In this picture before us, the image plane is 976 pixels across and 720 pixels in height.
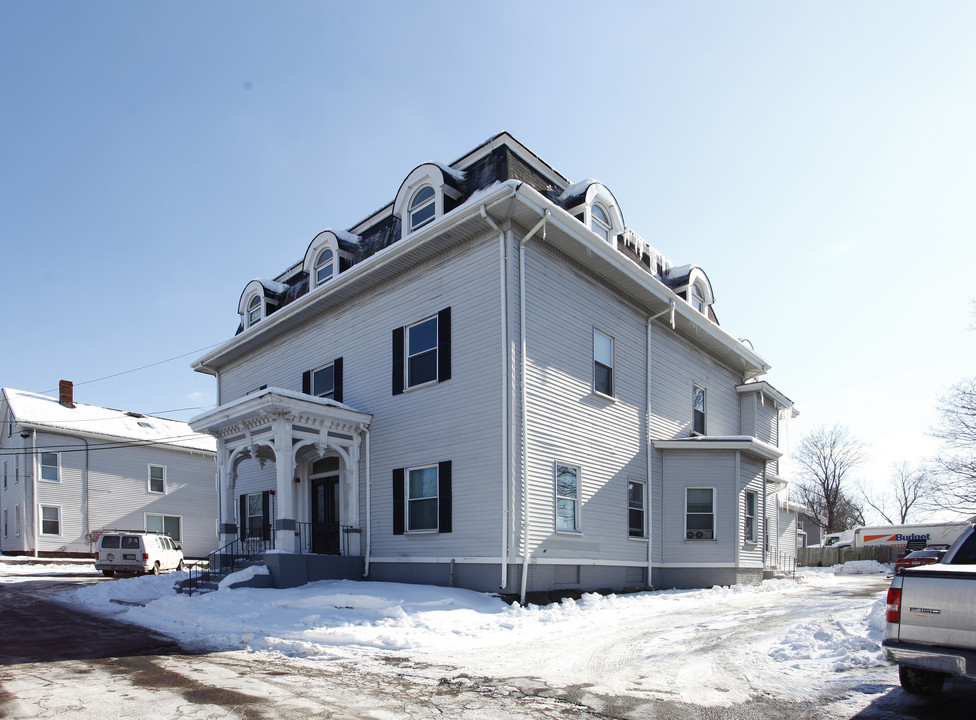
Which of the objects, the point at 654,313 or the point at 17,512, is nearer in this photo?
the point at 654,313

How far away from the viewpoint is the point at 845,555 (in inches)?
1384

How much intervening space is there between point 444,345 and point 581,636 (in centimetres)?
689

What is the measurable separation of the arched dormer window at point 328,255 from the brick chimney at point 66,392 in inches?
893

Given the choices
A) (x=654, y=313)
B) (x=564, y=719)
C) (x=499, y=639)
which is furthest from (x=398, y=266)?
(x=564, y=719)

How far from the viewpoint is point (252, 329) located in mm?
20234

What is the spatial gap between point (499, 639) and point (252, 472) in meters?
13.4

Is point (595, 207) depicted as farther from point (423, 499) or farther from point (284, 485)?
point (284, 485)

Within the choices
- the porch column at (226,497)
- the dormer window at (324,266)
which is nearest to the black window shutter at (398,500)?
the porch column at (226,497)

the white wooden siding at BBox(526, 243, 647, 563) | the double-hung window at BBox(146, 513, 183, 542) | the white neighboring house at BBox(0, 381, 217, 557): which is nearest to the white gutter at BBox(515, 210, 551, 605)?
the white wooden siding at BBox(526, 243, 647, 563)

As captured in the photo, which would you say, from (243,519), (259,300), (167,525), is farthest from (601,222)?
(167,525)

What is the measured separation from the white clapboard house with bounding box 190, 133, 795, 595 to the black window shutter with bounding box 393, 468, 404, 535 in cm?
4

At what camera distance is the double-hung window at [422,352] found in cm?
1480

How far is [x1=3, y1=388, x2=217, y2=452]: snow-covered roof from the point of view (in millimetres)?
31672

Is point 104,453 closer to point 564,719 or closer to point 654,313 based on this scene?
point 654,313
